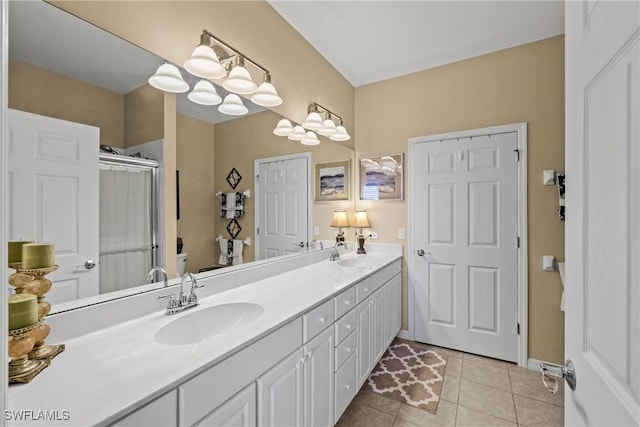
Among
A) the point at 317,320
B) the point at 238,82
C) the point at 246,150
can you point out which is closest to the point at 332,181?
the point at 246,150

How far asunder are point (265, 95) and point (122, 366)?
1540 mm

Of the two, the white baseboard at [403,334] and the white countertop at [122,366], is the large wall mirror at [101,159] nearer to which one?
the white countertop at [122,366]

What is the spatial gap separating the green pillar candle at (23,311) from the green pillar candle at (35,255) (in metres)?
0.09

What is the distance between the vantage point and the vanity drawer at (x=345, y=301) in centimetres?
161

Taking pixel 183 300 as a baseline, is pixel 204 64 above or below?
above

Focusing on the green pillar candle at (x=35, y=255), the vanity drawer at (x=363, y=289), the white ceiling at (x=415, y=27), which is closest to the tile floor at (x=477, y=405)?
the vanity drawer at (x=363, y=289)

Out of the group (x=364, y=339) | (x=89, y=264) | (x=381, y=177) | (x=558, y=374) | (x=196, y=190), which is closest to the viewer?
(x=558, y=374)

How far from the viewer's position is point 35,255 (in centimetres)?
83

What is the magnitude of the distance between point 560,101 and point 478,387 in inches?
90.2

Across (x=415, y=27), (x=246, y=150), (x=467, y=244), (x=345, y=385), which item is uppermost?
(x=415, y=27)

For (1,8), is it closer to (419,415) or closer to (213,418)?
(213,418)

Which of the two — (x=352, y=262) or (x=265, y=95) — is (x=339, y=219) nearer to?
(x=352, y=262)

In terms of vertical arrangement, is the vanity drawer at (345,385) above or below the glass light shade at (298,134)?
below
